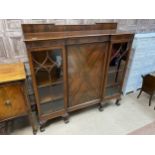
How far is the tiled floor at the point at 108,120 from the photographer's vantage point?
1817 mm

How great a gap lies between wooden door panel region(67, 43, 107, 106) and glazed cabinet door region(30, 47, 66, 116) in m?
0.12

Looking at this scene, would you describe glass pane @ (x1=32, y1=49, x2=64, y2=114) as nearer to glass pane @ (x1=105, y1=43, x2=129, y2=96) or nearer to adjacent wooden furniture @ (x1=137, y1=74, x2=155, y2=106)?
glass pane @ (x1=105, y1=43, x2=129, y2=96)

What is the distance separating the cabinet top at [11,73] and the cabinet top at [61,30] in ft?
1.11

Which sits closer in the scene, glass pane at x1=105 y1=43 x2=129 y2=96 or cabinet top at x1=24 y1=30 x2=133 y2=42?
cabinet top at x1=24 y1=30 x2=133 y2=42

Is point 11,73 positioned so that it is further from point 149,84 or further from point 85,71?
point 149,84

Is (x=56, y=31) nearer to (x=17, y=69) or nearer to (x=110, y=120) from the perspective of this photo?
(x=17, y=69)

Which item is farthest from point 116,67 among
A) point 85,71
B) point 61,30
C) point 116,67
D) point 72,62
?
point 61,30

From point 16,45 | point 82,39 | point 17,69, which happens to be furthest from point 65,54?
point 16,45

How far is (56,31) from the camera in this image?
1.59m

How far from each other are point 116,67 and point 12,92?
4.43ft

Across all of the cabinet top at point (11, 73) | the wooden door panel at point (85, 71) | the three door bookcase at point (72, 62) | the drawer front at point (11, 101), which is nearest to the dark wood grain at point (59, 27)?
the three door bookcase at point (72, 62)

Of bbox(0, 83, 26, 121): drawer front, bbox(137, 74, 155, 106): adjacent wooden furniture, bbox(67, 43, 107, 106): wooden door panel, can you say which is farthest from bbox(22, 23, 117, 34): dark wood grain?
bbox(137, 74, 155, 106): adjacent wooden furniture

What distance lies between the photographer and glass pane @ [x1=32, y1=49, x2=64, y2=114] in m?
1.41

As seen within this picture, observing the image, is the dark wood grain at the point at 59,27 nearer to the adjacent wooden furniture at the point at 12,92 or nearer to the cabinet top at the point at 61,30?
the cabinet top at the point at 61,30
